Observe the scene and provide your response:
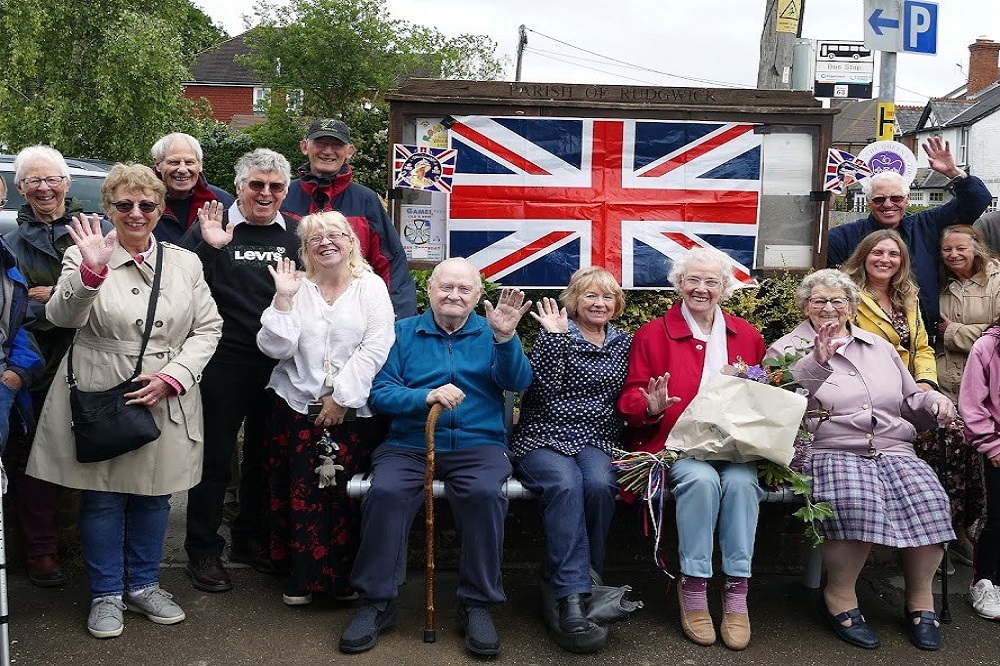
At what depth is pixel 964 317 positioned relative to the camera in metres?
5.11

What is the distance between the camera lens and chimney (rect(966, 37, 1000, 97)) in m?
50.0

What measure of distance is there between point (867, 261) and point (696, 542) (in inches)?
69.2

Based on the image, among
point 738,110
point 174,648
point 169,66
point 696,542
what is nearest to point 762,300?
point 738,110

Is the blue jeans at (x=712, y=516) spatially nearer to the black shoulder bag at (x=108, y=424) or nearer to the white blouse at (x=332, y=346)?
the white blouse at (x=332, y=346)

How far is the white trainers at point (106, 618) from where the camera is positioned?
13.2 feet

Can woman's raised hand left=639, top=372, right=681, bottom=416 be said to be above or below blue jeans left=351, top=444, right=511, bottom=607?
above

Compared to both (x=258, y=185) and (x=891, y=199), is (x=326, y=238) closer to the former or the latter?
(x=258, y=185)

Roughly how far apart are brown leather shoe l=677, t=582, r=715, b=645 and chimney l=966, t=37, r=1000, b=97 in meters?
52.3

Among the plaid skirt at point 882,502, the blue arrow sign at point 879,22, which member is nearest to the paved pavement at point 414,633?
the plaid skirt at point 882,502

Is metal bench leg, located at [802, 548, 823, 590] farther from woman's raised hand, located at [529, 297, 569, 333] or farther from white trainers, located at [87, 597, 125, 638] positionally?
white trainers, located at [87, 597, 125, 638]

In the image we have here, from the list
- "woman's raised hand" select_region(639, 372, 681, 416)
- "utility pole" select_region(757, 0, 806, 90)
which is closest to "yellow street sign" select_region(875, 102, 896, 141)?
"utility pole" select_region(757, 0, 806, 90)

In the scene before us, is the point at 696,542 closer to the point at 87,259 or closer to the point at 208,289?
the point at 208,289

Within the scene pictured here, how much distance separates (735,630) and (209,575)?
7.68 ft

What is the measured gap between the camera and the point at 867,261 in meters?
4.89
